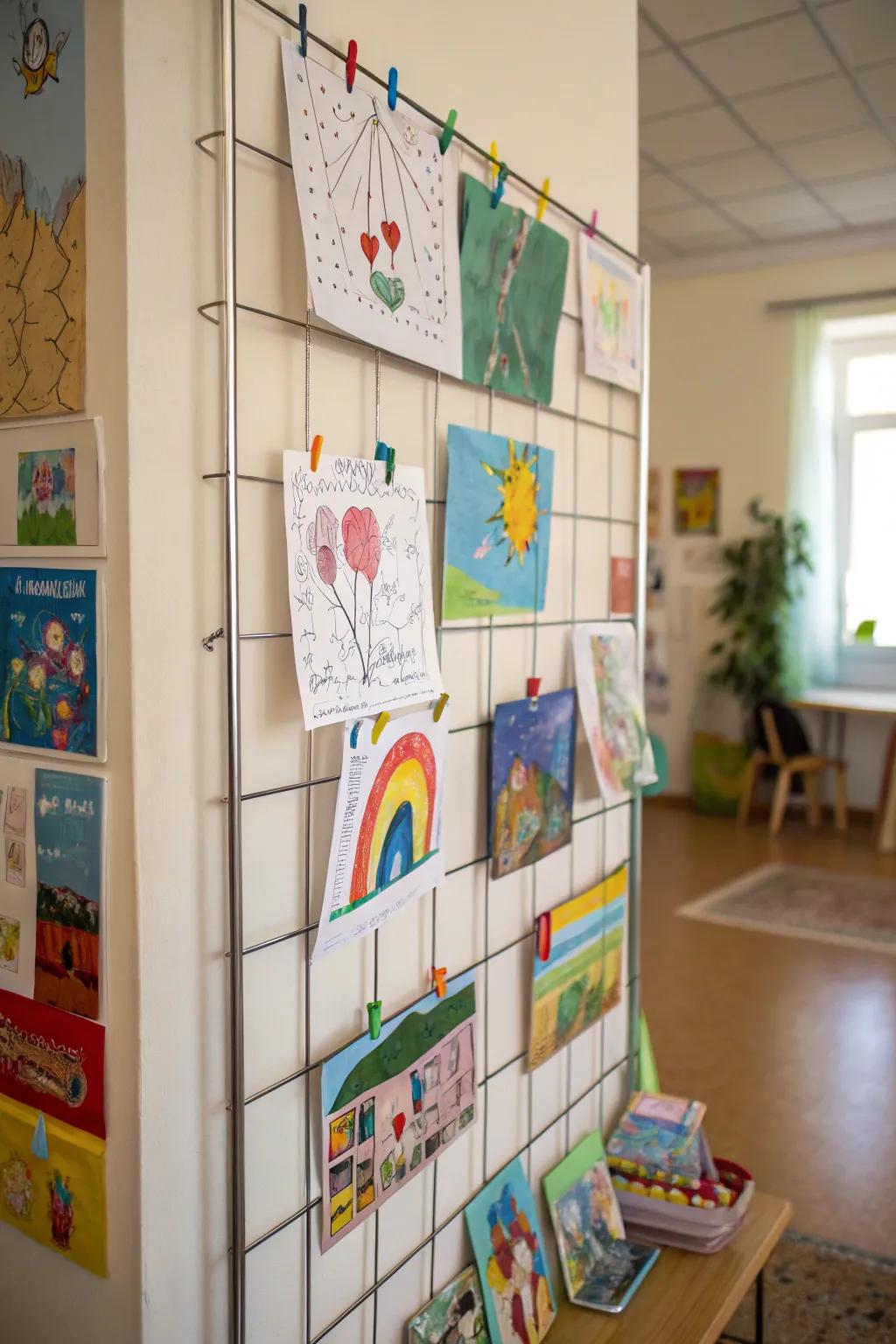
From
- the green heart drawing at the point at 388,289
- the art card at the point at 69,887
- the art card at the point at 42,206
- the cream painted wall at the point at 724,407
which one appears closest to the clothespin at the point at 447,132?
the green heart drawing at the point at 388,289

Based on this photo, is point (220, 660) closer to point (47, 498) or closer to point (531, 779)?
point (47, 498)

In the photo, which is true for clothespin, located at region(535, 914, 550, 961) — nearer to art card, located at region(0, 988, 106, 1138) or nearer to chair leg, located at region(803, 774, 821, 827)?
art card, located at region(0, 988, 106, 1138)

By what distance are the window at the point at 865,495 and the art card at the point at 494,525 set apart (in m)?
4.90

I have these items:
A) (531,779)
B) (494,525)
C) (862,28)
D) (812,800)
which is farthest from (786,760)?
(494,525)

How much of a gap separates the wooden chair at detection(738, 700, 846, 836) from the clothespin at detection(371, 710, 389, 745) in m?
4.72

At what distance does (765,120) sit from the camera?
411cm

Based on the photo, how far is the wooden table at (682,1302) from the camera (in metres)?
1.42

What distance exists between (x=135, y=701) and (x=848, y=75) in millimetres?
3811

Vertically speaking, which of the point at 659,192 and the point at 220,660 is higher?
the point at 659,192

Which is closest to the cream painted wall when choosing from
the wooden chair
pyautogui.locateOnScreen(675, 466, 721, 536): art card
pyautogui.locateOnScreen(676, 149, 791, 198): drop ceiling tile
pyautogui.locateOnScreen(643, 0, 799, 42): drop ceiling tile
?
pyautogui.locateOnScreen(675, 466, 721, 536): art card

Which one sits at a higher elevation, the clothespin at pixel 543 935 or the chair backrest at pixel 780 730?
the clothespin at pixel 543 935

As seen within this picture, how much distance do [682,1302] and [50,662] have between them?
1193mm

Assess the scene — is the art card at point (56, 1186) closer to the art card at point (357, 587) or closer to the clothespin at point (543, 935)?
the art card at point (357, 587)

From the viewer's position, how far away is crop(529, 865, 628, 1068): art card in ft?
5.07
